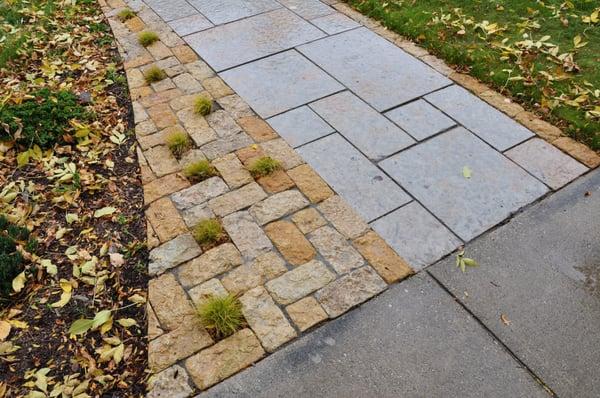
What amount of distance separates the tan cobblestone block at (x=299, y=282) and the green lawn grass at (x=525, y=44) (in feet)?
6.93

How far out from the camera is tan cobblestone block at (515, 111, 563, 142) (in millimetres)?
3451

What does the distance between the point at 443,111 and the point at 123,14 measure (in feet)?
10.9

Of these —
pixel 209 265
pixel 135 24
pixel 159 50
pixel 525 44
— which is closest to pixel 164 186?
pixel 209 265

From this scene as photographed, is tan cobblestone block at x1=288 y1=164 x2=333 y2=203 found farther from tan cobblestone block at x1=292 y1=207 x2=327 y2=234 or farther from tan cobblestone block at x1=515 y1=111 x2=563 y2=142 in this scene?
tan cobblestone block at x1=515 y1=111 x2=563 y2=142

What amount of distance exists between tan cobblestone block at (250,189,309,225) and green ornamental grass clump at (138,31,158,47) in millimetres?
2384

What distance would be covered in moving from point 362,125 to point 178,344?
79.8 inches

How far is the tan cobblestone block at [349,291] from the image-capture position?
2480 millimetres

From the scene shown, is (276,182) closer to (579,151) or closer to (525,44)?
(579,151)

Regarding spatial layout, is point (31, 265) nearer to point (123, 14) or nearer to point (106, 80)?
point (106, 80)

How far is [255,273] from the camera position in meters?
2.65

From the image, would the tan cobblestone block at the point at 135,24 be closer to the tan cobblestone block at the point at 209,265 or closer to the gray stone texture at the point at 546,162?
the tan cobblestone block at the point at 209,265

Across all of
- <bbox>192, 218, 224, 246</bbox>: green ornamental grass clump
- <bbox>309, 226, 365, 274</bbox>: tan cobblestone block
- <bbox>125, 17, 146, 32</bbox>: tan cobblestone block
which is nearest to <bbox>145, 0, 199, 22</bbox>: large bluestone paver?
<bbox>125, 17, 146, 32</bbox>: tan cobblestone block

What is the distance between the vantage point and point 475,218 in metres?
2.90

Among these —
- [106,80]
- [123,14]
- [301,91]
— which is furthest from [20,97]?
[301,91]
